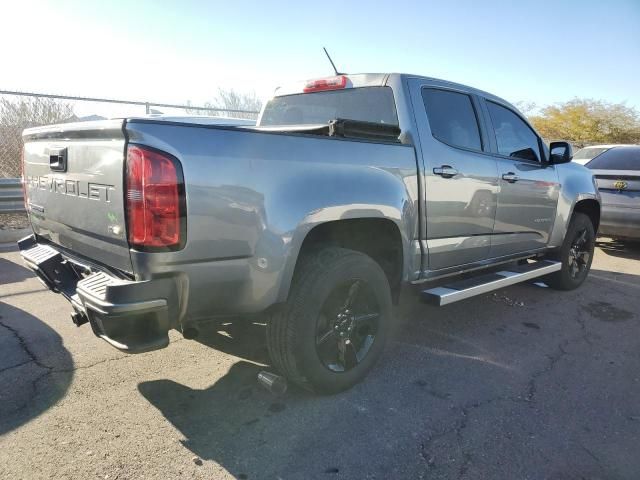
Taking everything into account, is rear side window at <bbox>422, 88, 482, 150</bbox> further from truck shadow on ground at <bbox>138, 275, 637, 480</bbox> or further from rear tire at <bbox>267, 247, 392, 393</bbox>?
truck shadow on ground at <bbox>138, 275, 637, 480</bbox>

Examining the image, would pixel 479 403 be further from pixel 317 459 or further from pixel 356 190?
pixel 356 190

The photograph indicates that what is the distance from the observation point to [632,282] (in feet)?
19.3

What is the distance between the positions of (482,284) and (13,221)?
730 cm

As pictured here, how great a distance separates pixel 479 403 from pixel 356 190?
4.87 feet

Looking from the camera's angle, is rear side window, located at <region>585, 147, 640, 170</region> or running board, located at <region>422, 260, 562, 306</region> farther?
rear side window, located at <region>585, 147, 640, 170</region>

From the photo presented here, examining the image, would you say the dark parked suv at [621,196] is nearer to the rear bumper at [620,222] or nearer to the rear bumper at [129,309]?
the rear bumper at [620,222]

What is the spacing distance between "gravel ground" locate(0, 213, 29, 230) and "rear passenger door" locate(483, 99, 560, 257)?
22.2 feet

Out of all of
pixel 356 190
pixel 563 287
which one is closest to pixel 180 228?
pixel 356 190

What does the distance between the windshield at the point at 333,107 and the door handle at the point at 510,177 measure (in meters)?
1.25

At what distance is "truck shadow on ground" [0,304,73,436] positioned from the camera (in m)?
2.62

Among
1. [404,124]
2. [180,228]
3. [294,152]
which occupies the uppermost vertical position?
[404,124]

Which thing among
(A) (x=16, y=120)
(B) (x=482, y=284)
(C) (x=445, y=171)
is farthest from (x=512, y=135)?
(A) (x=16, y=120)

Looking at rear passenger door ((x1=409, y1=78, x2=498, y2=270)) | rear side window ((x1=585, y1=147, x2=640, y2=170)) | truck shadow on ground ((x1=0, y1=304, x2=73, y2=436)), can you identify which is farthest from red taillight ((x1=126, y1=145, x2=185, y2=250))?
rear side window ((x1=585, y1=147, x2=640, y2=170))

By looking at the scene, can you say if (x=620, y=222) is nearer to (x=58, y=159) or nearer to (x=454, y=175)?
(x=454, y=175)
